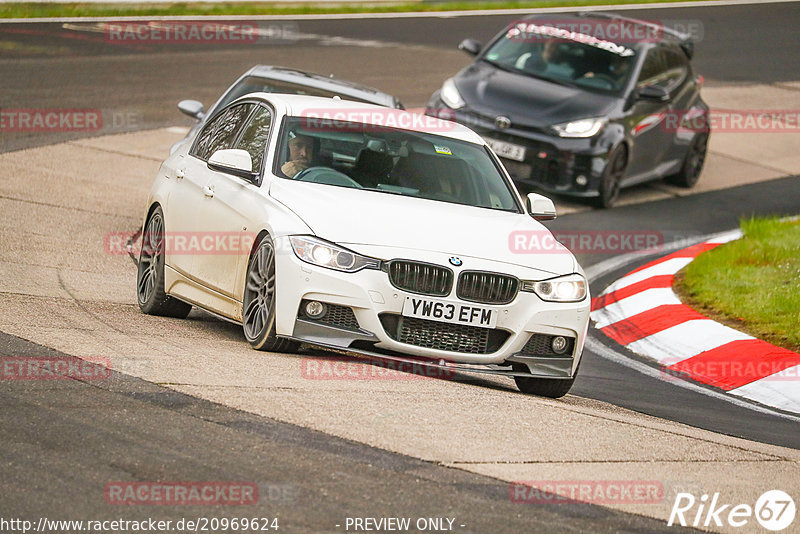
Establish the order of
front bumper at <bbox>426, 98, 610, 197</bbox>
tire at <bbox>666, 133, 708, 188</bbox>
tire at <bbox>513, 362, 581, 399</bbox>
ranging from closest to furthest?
tire at <bbox>513, 362, 581, 399</bbox> < front bumper at <bbox>426, 98, 610, 197</bbox> < tire at <bbox>666, 133, 708, 188</bbox>

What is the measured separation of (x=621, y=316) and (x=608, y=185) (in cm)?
433

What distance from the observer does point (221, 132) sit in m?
9.62

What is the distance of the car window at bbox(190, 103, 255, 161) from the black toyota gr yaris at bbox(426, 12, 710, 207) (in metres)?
5.83

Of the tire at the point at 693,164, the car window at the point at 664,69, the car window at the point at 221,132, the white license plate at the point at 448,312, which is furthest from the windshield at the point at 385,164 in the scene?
the tire at the point at 693,164

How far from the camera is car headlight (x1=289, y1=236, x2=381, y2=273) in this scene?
754 centimetres

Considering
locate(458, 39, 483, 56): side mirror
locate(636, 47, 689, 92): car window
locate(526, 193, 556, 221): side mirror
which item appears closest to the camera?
locate(526, 193, 556, 221): side mirror

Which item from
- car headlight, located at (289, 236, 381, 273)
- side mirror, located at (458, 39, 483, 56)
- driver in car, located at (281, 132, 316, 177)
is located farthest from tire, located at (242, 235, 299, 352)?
side mirror, located at (458, 39, 483, 56)

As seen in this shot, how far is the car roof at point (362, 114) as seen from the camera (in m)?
9.05

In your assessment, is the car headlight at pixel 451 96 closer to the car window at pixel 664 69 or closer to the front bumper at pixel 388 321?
the car window at pixel 664 69

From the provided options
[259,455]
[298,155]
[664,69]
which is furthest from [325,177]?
[664,69]

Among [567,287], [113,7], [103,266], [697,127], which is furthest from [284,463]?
[113,7]

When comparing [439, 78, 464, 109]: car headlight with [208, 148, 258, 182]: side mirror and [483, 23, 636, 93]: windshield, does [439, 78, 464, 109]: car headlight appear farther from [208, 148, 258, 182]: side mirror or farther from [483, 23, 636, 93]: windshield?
[208, 148, 258, 182]: side mirror

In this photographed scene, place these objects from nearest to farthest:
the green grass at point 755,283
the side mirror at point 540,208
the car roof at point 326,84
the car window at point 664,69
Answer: the side mirror at point 540,208, the green grass at point 755,283, the car roof at point 326,84, the car window at point 664,69

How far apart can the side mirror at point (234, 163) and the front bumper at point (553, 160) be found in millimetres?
7160
